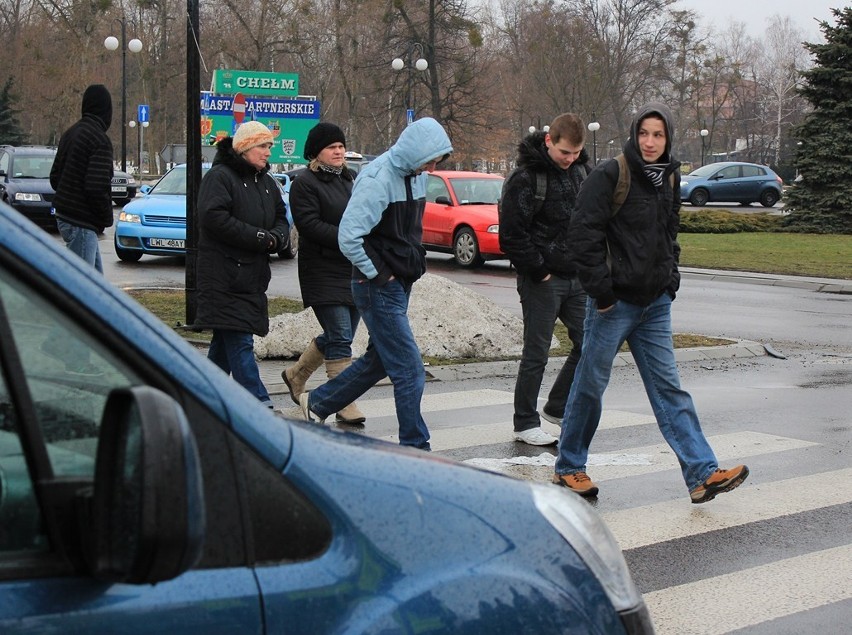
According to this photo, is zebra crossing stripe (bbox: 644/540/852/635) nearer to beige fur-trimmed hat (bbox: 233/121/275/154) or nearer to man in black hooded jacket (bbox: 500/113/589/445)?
man in black hooded jacket (bbox: 500/113/589/445)

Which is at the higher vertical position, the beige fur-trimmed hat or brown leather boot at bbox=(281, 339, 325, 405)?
the beige fur-trimmed hat

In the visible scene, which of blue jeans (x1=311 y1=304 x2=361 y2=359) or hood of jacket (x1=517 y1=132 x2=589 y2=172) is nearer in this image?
hood of jacket (x1=517 y1=132 x2=589 y2=172)

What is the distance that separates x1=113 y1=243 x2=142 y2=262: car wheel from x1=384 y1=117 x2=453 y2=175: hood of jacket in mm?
13907

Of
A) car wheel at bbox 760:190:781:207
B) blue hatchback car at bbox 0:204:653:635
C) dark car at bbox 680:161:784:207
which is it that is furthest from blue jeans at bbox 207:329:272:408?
car wheel at bbox 760:190:781:207

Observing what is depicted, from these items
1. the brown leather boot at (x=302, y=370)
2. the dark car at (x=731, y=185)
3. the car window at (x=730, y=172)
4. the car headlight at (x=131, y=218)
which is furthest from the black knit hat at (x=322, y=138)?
the car window at (x=730, y=172)

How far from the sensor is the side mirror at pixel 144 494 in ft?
5.69

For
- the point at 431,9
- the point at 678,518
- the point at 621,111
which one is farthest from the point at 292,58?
the point at 678,518

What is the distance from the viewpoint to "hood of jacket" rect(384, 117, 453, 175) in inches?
249

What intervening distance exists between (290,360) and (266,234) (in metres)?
3.17

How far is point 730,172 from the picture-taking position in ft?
153

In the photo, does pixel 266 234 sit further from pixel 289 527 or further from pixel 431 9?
pixel 431 9

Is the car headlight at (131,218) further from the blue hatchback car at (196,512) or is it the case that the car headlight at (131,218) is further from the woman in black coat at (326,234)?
the blue hatchback car at (196,512)

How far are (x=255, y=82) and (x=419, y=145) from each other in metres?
24.0

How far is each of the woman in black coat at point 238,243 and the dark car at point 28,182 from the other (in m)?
17.9
